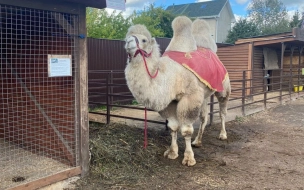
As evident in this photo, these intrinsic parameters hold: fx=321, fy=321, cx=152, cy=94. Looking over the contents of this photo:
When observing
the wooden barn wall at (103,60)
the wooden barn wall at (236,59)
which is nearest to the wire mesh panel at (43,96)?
the wooden barn wall at (103,60)

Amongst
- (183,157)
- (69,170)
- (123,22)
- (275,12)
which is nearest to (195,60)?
(183,157)

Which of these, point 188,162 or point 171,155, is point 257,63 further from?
point 188,162

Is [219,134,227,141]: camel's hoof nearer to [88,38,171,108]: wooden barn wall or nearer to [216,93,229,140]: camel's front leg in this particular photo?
[216,93,229,140]: camel's front leg

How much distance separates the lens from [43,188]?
149 inches

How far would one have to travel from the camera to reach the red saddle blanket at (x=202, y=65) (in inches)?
197

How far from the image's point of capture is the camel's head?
4.07 metres

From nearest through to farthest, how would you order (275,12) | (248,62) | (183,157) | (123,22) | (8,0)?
(8,0), (183,157), (248,62), (123,22), (275,12)

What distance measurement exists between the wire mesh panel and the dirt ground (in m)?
0.68

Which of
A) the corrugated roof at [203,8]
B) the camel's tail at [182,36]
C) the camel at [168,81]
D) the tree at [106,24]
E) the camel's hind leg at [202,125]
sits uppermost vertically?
the corrugated roof at [203,8]

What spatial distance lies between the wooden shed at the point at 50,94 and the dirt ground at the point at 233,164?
0.55 meters

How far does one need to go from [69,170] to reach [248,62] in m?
11.8

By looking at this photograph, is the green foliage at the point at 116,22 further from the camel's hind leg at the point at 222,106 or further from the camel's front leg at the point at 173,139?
the camel's front leg at the point at 173,139

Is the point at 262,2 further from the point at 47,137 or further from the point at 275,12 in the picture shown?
the point at 47,137

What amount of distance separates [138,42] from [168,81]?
2.54ft
